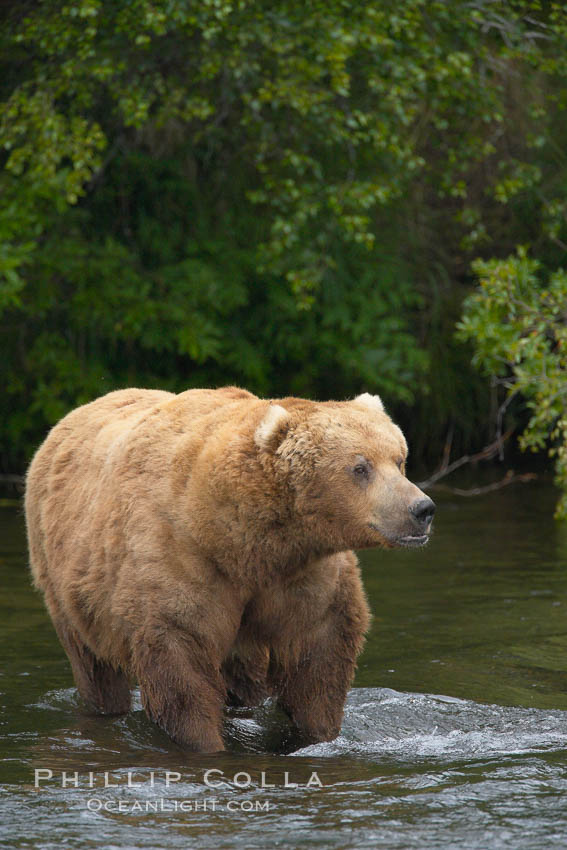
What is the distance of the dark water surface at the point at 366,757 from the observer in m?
4.46

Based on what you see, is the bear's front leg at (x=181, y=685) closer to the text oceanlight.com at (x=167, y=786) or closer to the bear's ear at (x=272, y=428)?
the text oceanlight.com at (x=167, y=786)

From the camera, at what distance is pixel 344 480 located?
5.21 m

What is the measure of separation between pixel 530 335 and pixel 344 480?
5326 millimetres

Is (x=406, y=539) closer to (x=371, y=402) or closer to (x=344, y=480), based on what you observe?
(x=344, y=480)

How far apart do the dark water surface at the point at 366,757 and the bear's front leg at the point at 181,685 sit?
13cm

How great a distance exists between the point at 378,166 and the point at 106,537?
9572mm

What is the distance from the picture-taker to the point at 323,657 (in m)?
5.71

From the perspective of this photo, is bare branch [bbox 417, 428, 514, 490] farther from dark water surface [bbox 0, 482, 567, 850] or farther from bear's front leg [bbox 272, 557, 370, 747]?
bear's front leg [bbox 272, 557, 370, 747]

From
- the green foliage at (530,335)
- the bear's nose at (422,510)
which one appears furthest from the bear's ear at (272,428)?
the green foliage at (530,335)

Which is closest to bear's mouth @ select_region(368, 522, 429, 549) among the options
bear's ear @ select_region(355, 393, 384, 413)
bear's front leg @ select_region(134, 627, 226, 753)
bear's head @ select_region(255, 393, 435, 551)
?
bear's head @ select_region(255, 393, 435, 551)

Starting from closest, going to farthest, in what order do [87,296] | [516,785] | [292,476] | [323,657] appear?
[516,785] → [292,476] → [323,657] → [87,296]

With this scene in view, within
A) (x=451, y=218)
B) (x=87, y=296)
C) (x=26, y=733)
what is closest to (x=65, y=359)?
(x=87, y=296)

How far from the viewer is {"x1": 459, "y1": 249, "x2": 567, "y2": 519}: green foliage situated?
380 inches

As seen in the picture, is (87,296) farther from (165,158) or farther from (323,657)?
(323,657)
